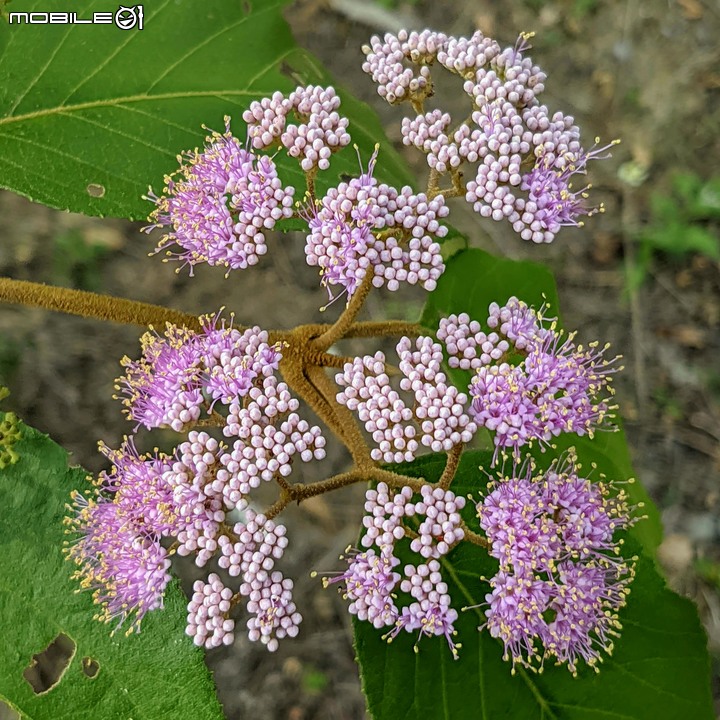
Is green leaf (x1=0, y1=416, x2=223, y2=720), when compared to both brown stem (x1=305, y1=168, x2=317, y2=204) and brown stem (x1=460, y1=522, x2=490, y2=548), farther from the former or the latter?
brown stem (x1=305, y1=168, x2=317, y2=204)

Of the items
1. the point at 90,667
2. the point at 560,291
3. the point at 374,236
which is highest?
the point at 374,236

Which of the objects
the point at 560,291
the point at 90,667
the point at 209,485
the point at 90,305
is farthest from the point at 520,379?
the point at 560,291

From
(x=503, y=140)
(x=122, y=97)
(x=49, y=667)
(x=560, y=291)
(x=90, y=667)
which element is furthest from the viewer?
(x=560, y=291)

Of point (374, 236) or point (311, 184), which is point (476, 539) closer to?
point (374, 236)

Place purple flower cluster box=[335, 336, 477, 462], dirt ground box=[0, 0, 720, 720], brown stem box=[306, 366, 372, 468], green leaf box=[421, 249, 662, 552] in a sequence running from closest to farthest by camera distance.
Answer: purple flower cluster box=[335, 336, 477, 462], brown stem box=[306, 366, 372, 468], green leaf box=[421, 249, 662, 552], dirt ground box=[0, 0, 720, 720]

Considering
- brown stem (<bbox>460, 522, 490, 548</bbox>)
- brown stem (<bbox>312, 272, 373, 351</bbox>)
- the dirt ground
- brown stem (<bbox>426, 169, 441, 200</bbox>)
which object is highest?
brown stem (<bbox>426, 169, 441, 200</bbox>)

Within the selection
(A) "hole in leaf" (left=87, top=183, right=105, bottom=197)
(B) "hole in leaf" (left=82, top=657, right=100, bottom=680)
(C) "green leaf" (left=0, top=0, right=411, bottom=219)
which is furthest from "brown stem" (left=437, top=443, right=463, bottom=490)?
(A) "hole in leaf" (left=87, top=183, right=105, bottom=197)

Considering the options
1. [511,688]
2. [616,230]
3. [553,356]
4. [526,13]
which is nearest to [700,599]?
[616,230]
